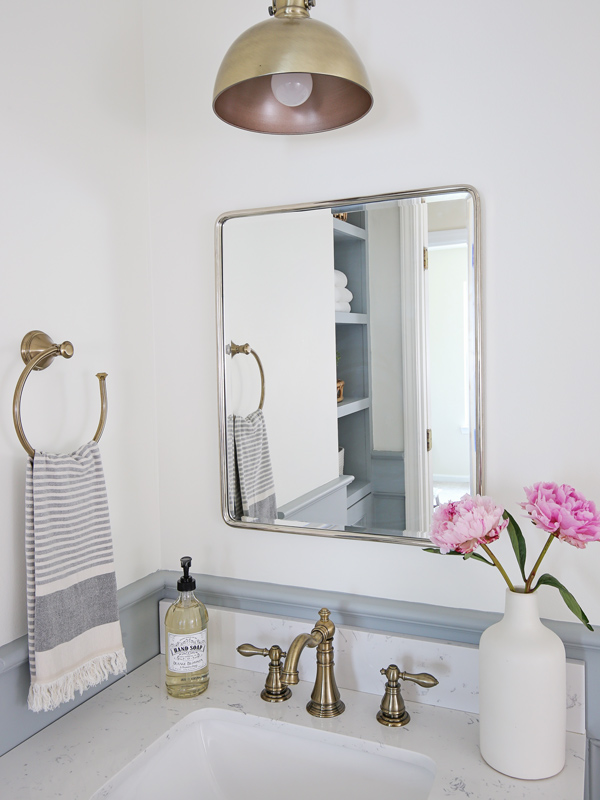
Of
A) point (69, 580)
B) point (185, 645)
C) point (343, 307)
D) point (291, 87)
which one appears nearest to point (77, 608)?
point (69, 580)

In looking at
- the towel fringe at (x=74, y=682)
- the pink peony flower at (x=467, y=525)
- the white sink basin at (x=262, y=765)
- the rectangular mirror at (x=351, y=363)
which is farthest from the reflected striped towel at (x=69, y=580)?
the pink peony flower at (x=467, y=525)

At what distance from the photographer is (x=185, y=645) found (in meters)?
1.17

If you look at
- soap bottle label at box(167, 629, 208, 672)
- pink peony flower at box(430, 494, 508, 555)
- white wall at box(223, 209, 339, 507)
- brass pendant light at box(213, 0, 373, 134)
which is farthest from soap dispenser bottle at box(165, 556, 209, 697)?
brass pendant light at box(213, 0, 373, 134)

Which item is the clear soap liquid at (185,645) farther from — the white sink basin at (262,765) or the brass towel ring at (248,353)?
the brass towel ring at (248,353)

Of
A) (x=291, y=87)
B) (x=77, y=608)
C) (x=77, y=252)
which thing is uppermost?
(x=291, y=87)

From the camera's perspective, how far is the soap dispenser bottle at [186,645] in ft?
3.83

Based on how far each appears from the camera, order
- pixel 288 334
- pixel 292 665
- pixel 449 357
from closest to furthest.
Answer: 1. pixel 292 665
2. pixel 449 357
3. pixel 288 334

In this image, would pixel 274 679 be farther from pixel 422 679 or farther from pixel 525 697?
pixel 525 697

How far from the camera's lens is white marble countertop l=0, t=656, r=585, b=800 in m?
0.92

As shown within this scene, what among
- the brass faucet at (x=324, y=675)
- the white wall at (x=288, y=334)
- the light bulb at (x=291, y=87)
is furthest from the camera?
the white wall at (x=288, y=334)

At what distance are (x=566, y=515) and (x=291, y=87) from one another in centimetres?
75

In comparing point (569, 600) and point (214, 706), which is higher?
point (569, 600)

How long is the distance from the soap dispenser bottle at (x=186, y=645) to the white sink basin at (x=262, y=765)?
7 centimetres

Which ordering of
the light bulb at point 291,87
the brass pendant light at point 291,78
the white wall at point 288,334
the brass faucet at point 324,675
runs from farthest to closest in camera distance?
the white wall at point 288,334
the brass faucet at point 324,675
the light bulb at point 291,87
the brass pendant light at point 291,78
